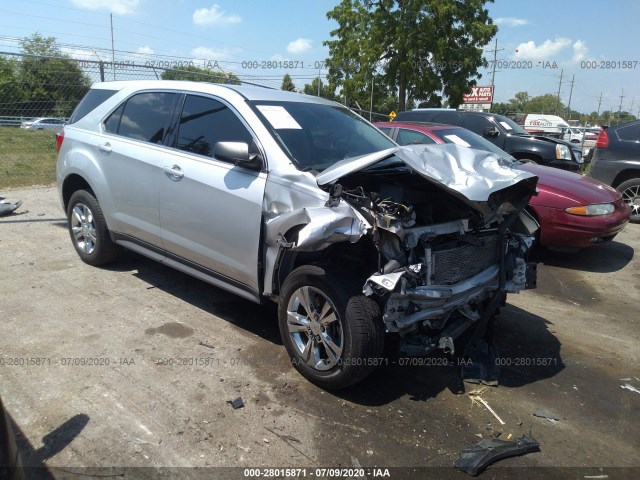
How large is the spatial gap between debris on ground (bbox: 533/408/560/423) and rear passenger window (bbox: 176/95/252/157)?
2670 mm

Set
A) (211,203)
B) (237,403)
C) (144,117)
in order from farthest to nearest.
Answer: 1. (144,117)
2. (211,203)
3. (237,403)

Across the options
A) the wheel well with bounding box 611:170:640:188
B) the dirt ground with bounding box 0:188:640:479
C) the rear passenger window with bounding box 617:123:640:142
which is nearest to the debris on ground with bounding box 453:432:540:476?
the dirt ground with bounding box 0:188:640:479

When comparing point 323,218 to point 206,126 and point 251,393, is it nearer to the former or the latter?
point 251,393

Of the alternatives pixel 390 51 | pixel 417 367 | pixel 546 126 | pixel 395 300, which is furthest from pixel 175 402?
pixel 546 126

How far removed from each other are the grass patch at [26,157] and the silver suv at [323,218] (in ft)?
22.4

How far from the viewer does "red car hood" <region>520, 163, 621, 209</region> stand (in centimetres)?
580

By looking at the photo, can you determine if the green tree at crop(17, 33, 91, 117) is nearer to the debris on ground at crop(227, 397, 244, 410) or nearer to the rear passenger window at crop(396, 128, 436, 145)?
the rear passenger window at crop(396, 128, 436, 145)

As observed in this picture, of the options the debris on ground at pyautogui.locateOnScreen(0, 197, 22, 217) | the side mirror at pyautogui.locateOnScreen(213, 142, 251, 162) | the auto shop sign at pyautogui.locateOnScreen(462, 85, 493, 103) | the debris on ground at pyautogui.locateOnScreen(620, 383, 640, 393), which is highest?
the auto shop sign at pyautogui.locateOnScreen(462, 85, 493, 103)

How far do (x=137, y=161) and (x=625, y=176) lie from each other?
27.2 feet

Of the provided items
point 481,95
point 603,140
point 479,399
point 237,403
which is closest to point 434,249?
point 479,399

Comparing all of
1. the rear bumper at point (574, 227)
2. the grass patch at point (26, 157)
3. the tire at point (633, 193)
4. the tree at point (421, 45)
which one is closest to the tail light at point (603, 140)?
the tire at point (633, 193)

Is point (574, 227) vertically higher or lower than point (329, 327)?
higher

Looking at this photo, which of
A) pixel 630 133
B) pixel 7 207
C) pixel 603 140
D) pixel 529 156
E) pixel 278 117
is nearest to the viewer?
pixel 278 117

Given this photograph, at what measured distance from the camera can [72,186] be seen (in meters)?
5.32
